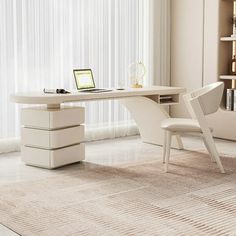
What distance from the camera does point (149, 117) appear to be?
18.0 feet

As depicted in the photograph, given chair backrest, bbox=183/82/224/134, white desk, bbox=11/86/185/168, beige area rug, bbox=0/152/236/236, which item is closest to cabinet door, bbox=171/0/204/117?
white desk, bbox=11/86/185/168

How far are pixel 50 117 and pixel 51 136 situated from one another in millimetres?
165

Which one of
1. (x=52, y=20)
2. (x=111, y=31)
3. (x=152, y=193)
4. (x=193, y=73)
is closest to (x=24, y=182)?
(x=152, y=193)

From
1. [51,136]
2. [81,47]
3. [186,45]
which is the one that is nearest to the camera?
[51,136]

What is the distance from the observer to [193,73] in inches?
245

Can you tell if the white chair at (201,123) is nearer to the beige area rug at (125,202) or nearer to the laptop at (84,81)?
the beige area rug at (125,202)

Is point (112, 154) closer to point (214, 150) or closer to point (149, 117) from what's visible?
point (149, 117)

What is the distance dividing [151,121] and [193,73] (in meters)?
1.10

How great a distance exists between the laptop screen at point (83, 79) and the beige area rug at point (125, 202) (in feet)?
2.74

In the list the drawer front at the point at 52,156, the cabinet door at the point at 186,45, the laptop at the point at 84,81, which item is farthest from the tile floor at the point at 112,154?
the cabinet door at the point at 186,45

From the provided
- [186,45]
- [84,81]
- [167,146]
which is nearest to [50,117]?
[84,81]

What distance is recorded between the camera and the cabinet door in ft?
20.1

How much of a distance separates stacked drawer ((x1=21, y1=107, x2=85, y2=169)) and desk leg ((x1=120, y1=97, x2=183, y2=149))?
1011 mm

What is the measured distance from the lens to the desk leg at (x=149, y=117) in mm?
5277
